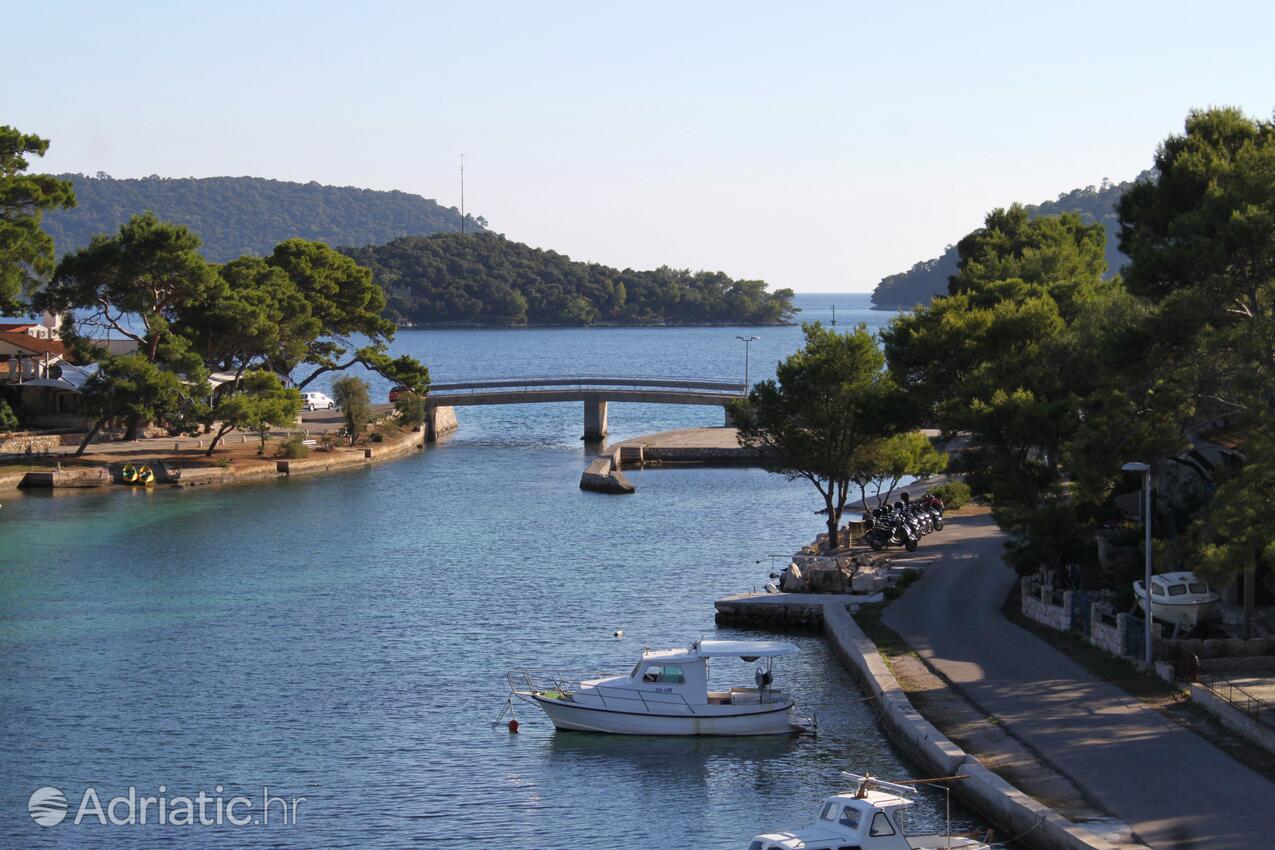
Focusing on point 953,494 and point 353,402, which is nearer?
point 953,494

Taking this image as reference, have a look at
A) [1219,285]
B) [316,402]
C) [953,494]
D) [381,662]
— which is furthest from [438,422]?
[1219,285]

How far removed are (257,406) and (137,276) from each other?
36.6 ft

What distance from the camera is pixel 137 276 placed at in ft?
302

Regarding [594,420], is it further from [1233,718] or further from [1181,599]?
[1233,718]

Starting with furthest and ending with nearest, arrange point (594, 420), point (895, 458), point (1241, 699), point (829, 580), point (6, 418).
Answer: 1. point (594, 420)
2. point (6, 418)
3. point (895, 458)
4. point (829, 580)
5. point (1241, 699)

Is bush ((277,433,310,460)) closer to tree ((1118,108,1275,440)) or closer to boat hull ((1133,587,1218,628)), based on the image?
tree ((1118,108,1275,440))

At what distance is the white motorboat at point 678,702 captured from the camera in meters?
38.6

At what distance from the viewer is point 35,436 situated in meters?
91.8

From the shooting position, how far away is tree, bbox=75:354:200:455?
8731 cm

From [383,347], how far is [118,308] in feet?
71.7

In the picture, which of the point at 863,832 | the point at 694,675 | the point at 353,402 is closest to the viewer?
the point at 863,832

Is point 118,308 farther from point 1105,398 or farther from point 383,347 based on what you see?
point 1105,398

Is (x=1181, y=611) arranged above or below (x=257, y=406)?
below

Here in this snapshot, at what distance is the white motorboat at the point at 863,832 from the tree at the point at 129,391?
67.6 meters
